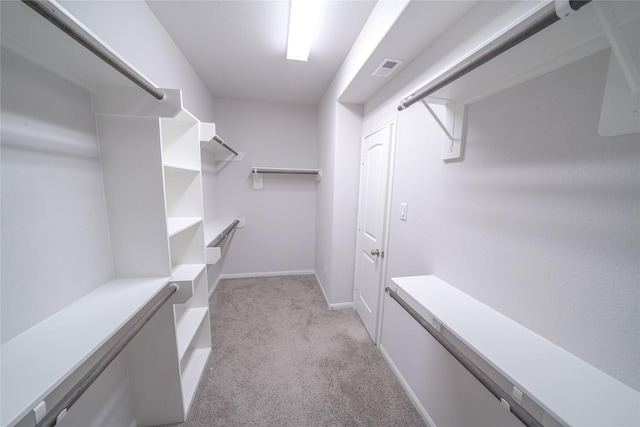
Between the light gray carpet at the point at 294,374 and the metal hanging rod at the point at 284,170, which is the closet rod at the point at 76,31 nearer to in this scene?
the light gray carpet at the point at 294,374

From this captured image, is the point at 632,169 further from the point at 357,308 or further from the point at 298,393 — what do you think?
the point at 357,308

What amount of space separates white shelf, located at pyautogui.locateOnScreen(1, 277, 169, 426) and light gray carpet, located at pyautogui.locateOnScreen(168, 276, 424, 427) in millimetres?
1051

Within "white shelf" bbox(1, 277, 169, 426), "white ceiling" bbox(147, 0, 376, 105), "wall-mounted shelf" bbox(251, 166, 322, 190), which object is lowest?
"white shelf" bbox(1, 277, 169, 426)

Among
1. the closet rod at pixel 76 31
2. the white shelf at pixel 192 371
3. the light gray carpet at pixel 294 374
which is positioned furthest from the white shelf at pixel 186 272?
the closet rod at pixel 76 31

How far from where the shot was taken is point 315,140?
11.3 feet

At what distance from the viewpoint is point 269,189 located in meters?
3.43

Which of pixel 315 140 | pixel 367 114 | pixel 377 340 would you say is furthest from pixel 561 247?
pixel 315 140

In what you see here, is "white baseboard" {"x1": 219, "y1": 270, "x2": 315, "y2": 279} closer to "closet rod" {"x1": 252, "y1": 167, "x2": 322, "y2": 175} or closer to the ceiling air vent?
"closet rod" {"x1": 252, "y1": 167, "x2": 322, "y2": 175}

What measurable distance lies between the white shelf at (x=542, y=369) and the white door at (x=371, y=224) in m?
1.03

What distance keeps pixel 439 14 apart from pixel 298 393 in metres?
2.53

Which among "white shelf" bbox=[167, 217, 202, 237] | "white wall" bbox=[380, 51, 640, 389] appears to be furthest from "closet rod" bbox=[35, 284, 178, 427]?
"white wall" bbox=[380, 51, 640, 389]

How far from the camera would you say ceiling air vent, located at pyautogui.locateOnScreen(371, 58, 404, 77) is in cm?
155

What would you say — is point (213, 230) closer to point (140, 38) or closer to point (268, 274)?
point (268, 274)

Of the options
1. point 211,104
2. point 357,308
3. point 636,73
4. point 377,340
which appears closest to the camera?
point 636,73
